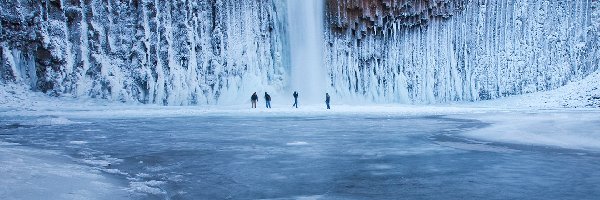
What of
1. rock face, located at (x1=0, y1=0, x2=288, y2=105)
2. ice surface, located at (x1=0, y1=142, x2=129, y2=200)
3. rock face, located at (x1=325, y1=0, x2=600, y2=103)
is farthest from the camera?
rock face, located at (x1=325, y1=0, x2=600, y2=103)

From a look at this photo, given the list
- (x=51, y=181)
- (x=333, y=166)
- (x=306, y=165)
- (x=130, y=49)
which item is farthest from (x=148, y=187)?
(x=130, y=49)

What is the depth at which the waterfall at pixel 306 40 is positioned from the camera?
37.2 metres

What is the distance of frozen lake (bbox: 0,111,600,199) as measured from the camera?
4.80 meters

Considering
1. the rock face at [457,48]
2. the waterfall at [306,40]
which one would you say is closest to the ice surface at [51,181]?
the waterfall at [306,40]

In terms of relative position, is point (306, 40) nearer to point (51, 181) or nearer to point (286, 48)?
point (286, 48)

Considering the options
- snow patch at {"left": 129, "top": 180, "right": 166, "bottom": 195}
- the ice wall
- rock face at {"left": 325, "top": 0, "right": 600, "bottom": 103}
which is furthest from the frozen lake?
rock face at {"left": 325, "top": 0, "right": 600, "bottom": 103}

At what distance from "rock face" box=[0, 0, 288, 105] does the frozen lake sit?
788 inches

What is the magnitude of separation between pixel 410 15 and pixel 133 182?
34.4 m

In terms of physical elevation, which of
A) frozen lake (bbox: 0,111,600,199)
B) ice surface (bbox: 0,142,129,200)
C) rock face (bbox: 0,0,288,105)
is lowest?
frozen lake (bbox: 0,111,600,199)

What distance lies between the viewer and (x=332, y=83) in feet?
122

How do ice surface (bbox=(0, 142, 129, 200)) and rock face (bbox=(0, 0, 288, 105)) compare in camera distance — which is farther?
rock face (bbox=(0, 0, 288, 105))

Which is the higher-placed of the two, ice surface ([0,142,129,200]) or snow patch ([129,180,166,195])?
ice surface ([0,142,129,200])

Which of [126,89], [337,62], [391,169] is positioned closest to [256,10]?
[337,62]

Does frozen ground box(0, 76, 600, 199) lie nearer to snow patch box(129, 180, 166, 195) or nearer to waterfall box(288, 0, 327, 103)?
snow patch box(129, 180, 166, 195)
